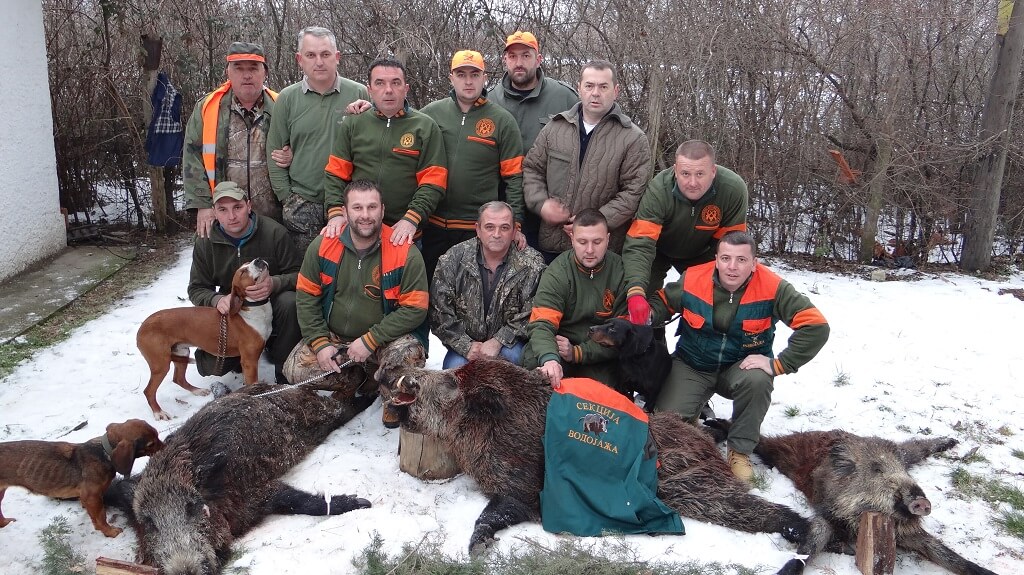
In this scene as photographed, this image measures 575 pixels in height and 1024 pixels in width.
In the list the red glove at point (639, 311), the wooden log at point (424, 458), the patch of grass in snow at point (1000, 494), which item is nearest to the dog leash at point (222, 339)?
the wooden log at point (424, 458)

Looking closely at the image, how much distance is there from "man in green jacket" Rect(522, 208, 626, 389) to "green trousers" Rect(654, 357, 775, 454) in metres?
0.39

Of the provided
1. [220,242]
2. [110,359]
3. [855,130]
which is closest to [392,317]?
[220,242]

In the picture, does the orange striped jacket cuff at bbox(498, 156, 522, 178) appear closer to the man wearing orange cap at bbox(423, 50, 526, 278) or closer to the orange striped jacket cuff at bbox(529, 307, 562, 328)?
the man wearing orange cap at bbox(423, 50, 526, 278)

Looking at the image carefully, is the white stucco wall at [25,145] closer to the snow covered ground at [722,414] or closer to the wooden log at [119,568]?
the snow covered ground at [722,414]

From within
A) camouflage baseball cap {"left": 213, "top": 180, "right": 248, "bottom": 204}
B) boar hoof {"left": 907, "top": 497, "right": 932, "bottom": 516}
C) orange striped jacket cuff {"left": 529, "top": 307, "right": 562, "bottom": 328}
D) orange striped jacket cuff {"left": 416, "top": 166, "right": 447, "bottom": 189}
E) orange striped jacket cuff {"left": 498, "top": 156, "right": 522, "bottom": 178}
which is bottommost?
boar hoof {"left": 907, "top": 497, "right": 932, "bottom": 516}

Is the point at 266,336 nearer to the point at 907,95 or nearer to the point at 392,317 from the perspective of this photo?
the point at 392,317

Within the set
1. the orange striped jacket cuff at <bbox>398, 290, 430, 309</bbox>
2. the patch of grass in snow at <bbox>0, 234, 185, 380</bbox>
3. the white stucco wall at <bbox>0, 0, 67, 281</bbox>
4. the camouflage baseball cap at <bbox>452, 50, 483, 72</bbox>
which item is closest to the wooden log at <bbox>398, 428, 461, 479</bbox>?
the orange striped jacket cuff at <bbox>398, 290, 430, 309</bbox>

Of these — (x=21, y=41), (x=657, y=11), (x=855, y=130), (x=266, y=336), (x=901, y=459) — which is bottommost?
(x=901, y=459)

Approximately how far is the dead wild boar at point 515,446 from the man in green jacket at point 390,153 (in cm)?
143

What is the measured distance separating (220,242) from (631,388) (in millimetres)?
2995

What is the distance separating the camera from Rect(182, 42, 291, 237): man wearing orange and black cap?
5.21 m

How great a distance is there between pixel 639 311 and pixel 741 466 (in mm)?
1067

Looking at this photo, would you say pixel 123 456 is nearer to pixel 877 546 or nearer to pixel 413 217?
pixel 413 217

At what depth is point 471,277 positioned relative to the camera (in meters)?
4.64
